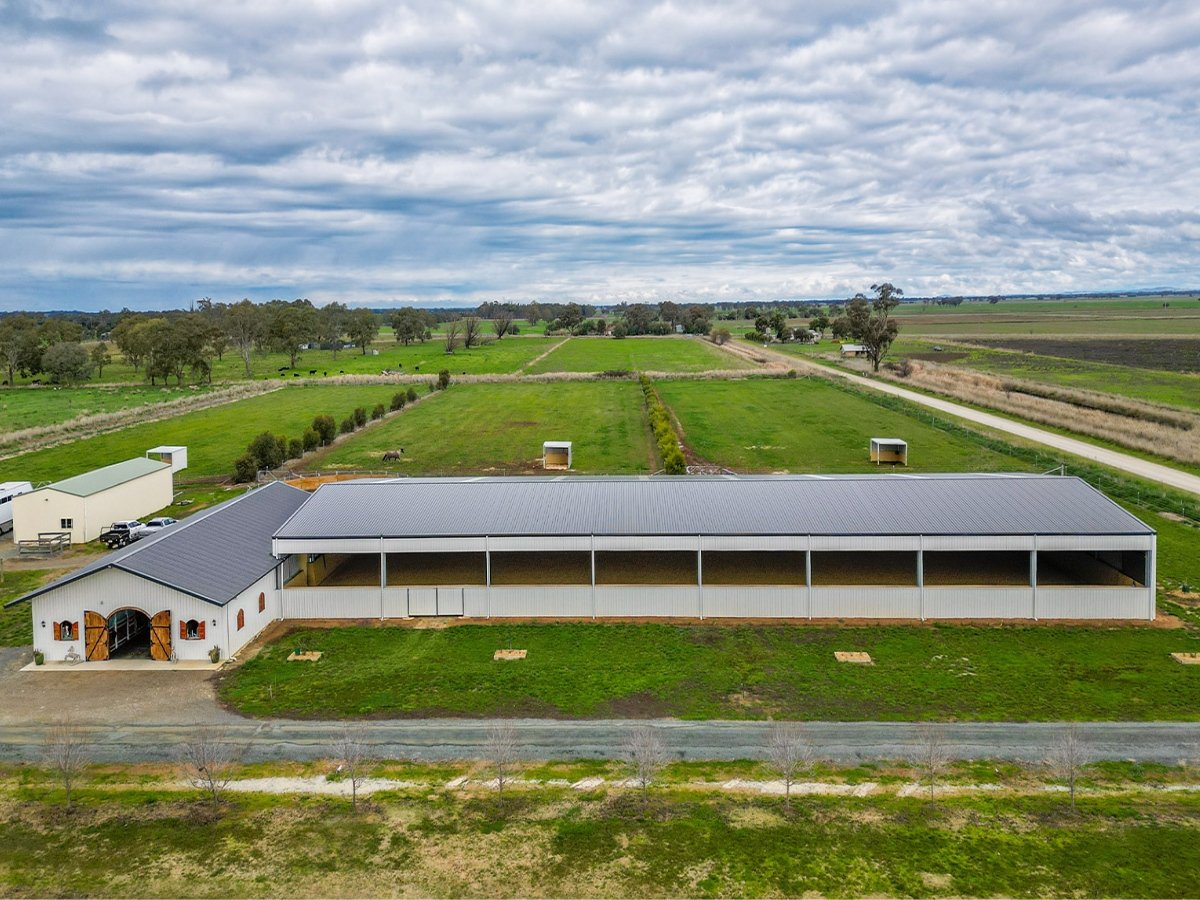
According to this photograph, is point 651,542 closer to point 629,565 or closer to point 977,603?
point 629,565

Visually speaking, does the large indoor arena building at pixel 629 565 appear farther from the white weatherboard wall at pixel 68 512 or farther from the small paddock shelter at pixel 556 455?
the small paddock shelter at pixel 556 455

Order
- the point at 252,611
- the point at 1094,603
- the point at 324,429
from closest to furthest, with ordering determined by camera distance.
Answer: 1. the point at 252,611
2. the point at 1094,603
3. the point at 324,429

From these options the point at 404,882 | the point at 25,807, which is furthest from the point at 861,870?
the point at 25,807

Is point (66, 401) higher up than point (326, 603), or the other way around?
point (66, 401)

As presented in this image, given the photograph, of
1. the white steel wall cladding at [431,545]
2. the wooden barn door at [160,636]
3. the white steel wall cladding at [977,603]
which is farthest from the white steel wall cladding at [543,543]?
the white steel wall cladding at [977,603]

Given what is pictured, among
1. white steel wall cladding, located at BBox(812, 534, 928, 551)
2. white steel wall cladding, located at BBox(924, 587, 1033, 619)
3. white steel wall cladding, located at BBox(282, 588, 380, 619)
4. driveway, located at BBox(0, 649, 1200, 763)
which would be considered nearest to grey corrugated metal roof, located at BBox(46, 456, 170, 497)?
white steel wall cladding, located at BBox(282, 588, 380, 619)

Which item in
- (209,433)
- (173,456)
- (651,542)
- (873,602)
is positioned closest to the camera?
(873,602)

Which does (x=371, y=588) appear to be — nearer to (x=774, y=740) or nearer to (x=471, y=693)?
(x=471, y=693)

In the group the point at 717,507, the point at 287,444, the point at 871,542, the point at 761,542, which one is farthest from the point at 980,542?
the point at 287,444

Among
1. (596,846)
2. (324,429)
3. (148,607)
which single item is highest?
(324,429)
